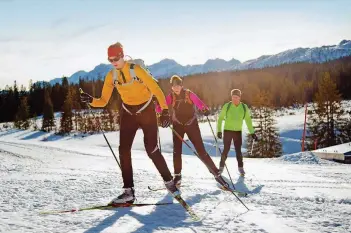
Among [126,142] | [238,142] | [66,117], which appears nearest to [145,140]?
[126,142]

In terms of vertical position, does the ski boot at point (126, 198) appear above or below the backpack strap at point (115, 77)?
below

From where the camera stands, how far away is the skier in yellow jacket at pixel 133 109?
4.87 meters

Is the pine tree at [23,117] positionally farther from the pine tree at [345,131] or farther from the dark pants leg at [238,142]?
the dark pants leg at [238,142]

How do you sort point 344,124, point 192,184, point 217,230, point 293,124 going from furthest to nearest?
point 293,124 < point 344,124 < point 192,184 < point 217,230

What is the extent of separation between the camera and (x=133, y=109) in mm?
5051

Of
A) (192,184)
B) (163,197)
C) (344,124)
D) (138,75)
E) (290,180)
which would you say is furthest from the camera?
(344,124)

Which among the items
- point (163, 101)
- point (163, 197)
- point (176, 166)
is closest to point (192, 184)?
point (176, 166)

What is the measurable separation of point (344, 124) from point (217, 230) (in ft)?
151

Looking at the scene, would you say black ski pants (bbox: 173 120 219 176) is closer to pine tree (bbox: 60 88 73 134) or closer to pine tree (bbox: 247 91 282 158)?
pine tree (bbox: 247 91 282 158)

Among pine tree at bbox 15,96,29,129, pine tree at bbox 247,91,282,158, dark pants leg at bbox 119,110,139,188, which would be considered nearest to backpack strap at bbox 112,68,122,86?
dark pants leg at bbox 119,110,139,188

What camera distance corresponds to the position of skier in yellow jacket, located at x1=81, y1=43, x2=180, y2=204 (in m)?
4.87

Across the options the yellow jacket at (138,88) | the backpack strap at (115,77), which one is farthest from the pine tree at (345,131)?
the backpack strap at (115,77)

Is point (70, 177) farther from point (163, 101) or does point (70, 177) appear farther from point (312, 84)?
point (312, 84)

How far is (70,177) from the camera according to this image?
22.1ft
